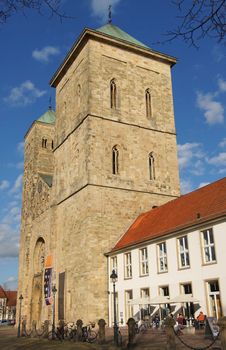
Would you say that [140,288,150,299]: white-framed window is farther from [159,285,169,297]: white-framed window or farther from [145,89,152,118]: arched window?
[145,89,152,118]: arched window

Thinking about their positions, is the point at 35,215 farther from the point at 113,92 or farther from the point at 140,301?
the point at 140,301

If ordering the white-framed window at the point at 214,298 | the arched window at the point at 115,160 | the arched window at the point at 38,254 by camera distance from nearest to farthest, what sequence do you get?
1. the white-framed window at the point at 214,298
2. the arched window at the point at 115,160
3. the arched window at the point at 38,254

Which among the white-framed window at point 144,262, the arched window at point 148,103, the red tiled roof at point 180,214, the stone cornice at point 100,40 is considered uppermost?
the stone cornice at point 100,40

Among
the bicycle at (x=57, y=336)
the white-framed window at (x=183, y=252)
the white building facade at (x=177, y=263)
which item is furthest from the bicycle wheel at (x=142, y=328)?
the bicycle at (x=57, y=336)

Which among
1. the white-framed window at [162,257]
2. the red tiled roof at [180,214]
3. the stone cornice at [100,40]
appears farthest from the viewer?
the stone cornice at [100,40]

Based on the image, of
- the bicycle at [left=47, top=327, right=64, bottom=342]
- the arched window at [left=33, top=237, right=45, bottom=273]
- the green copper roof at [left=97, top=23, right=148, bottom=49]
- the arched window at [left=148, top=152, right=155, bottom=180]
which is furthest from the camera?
the arched window at [left=33, top=237, right=45, bottom=273]

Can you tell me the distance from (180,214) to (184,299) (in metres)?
5.89

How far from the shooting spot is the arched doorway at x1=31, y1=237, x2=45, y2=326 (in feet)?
122

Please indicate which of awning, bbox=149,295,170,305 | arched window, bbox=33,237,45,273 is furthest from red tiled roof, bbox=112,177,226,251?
arched window, bbox=33,237,45,273

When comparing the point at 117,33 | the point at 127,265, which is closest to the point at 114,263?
the point at 127,265

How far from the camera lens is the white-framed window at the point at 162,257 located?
73.6ft

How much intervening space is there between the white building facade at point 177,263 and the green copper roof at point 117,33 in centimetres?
1707

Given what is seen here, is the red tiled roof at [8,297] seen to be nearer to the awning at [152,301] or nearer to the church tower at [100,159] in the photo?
the church tower at [100,159]

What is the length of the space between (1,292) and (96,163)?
71.0 m
